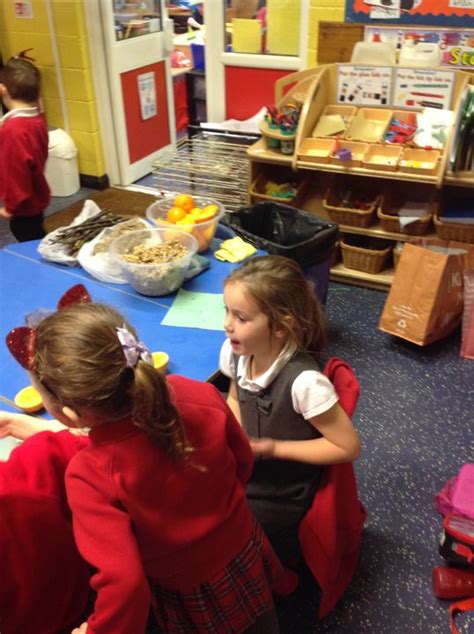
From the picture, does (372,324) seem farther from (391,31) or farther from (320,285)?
(391,31)

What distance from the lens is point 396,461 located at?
2.02 metres

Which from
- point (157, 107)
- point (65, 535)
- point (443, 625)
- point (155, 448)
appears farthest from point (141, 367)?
point (157, 107)

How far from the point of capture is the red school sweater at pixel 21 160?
102 inches

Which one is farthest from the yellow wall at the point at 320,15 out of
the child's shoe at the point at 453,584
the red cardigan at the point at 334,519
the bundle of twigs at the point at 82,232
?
the child's shoe at the point at 453,584

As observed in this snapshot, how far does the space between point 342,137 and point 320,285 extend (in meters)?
0.88

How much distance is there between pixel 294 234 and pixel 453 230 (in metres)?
0.80

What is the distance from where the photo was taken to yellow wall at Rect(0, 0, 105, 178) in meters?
3.69

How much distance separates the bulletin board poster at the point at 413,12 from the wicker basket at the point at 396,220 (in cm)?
81

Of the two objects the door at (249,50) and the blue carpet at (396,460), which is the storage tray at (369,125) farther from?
the blue carpet at (396,460)

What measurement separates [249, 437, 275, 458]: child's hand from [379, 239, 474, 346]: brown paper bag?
1363mm

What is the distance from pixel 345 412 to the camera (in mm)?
1263

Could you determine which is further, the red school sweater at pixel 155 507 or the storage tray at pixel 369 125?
the storage tray at pixel 369 125

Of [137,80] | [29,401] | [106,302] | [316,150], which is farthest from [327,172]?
[29,401]

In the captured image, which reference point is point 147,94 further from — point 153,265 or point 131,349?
point 131,349
